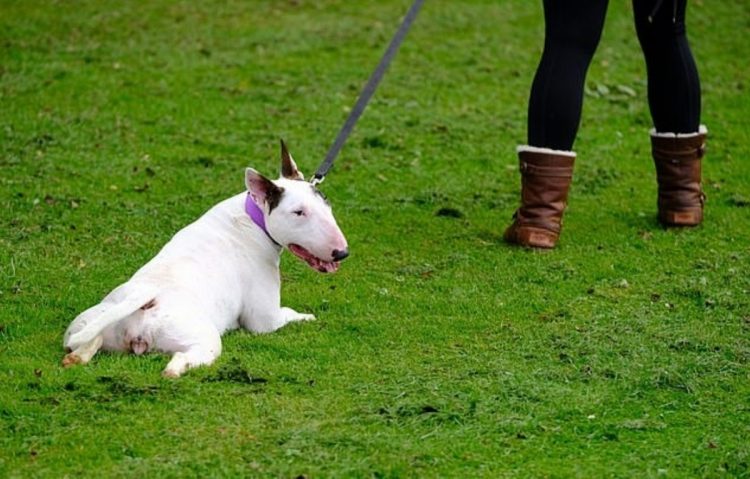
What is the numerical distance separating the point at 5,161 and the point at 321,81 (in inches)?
112

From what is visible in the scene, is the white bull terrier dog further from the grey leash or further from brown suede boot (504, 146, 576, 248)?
brown suede boot (504, 146, 576, 248)

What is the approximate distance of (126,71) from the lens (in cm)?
1026

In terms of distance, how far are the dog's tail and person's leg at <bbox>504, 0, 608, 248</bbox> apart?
7.51 feet

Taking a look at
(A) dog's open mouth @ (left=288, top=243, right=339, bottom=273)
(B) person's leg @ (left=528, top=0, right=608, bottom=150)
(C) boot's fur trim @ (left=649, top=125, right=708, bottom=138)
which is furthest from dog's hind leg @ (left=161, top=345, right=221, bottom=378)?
(C) boot's fur trim @ (left=649, top=125, right=708, bottom=138)

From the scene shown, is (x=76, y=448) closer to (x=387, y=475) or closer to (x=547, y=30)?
(x=387, y=475)

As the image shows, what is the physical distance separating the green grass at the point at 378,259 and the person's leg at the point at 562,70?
609mm

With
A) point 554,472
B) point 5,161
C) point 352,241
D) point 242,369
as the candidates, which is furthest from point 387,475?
point 5,161

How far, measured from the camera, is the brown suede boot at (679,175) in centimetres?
708

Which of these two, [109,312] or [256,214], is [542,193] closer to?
[256,214]

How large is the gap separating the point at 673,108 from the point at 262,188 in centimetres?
259

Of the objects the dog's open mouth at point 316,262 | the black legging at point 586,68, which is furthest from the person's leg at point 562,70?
the dog's open mouth at point 316,262

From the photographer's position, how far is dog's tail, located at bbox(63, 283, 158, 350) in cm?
495

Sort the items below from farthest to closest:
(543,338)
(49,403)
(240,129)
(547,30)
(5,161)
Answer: (240,129) < (5,161) < (547,30) < (543,338) < (49,403)

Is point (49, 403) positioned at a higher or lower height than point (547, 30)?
lower
